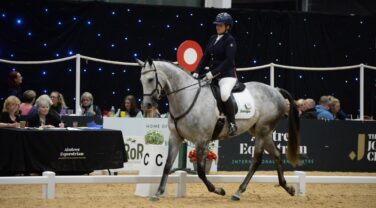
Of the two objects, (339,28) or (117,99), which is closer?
(117,99)

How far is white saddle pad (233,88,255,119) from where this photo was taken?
9.74 m

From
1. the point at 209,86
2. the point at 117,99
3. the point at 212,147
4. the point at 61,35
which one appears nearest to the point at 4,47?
the point at 61,35

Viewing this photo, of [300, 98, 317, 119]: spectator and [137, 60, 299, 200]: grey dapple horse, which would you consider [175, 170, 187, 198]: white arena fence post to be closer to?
[137, 60, 299, 200]: grey dapple horse

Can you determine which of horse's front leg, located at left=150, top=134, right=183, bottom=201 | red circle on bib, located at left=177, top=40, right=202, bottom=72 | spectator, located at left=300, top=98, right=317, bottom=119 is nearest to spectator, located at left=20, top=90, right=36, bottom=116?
red circle on bib, located at left=177, top=40, right=202, bottom=72

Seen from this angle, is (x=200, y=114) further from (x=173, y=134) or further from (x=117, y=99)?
(x=117, y=99)

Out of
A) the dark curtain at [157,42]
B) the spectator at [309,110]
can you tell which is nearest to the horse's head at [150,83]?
the dark curtain at [157,42]

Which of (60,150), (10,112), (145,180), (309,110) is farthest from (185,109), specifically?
(309,110)

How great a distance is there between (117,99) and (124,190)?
191 inches

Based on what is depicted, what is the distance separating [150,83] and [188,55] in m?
4.53

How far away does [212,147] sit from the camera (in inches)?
531

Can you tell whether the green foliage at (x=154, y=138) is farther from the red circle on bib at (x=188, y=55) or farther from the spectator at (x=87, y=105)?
the red circle on bib at (x=188, y=55)

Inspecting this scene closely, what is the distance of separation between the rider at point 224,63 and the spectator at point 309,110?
5.35m

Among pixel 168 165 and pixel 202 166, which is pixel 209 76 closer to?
pixel 202 166

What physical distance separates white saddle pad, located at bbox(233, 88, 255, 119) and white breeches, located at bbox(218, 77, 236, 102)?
0.88ft
